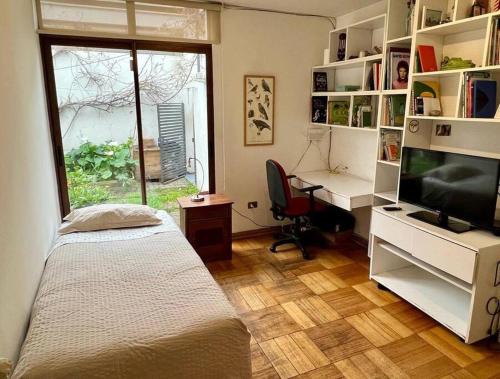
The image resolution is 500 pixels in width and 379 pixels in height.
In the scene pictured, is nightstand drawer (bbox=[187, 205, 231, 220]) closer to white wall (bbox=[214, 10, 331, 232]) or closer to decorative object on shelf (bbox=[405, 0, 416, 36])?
white wall (bbox=[214, 10, 331, 232])

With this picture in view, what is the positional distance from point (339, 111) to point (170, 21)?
198 cm

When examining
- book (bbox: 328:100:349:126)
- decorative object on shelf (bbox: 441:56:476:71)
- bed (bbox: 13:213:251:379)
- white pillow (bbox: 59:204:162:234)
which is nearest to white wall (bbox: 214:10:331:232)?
book (bbox: 328:100:349:126)

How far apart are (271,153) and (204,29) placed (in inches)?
59.3

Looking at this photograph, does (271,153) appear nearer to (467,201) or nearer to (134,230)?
(134,230)

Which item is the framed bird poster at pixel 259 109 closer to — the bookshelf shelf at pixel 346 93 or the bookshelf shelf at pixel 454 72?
the bookshelf shelf at pixel 346 93

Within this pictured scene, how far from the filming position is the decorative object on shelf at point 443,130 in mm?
2758

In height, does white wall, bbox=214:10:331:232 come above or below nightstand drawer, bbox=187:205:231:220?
above

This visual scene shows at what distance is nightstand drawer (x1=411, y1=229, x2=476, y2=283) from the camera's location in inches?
81.8

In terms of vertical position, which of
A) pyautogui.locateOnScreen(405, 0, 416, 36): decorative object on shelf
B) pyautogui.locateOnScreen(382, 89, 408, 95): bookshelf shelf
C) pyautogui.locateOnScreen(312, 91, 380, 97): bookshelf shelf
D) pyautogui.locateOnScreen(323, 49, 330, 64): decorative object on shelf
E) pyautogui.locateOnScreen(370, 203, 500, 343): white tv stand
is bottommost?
pyautogui.locateOnScreen(370, 203, 500, 343): white tv stand

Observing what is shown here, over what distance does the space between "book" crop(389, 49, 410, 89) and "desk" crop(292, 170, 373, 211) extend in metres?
1.00

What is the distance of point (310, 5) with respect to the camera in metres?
3.48

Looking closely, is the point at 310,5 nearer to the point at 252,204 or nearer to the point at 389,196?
the point at 389,196

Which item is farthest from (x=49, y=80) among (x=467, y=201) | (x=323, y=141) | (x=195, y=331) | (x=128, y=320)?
(x=467, y=201)

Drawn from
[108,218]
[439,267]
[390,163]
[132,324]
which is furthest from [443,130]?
[108,218]
